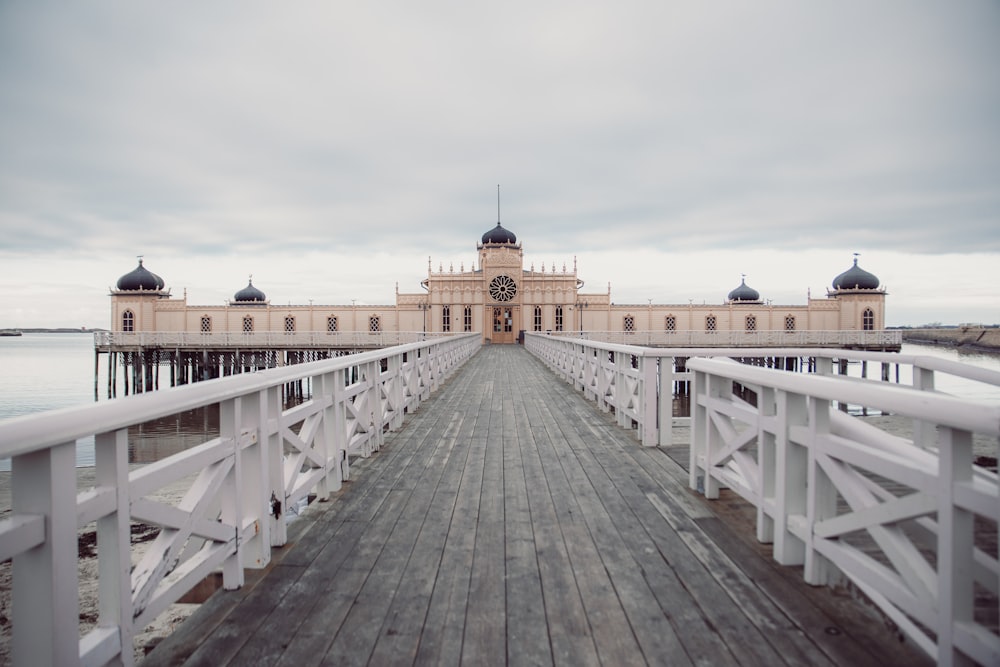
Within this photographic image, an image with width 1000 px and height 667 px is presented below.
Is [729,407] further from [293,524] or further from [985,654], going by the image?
[293,524]

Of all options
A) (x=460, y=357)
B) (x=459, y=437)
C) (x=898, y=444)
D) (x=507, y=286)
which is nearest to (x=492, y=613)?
(x=898, y=444)

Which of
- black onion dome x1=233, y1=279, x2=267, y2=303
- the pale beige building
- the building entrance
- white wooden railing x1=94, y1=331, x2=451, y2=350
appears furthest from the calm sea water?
the building entrance

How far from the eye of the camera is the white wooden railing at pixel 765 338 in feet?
129

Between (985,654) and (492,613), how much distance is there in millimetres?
1925

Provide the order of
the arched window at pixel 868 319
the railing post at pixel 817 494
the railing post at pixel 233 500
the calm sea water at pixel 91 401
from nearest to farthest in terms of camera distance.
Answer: the railing post at pixel 817 494 → the railing post at pixel 233 500 → the calm sea water at pixel 91 401 → the arched window at pixel 868 319

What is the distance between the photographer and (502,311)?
153ft

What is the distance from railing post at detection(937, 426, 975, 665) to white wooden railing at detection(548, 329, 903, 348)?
121 ft

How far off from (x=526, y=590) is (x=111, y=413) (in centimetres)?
214

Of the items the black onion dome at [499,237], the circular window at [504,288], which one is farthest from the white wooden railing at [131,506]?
the black onion dome at [499,237]

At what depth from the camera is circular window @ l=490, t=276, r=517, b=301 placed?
46.6 metres

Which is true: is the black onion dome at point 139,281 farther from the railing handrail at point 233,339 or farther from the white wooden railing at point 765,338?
the white wooden railing at point 765,338

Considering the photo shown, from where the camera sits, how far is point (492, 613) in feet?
9.20

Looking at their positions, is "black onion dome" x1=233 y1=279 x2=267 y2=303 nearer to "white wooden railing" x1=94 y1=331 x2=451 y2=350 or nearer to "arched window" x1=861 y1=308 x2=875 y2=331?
"white wooden railing" x1=94 y1=331 x2=451 y2=350

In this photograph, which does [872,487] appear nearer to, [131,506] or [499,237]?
[131,506]
